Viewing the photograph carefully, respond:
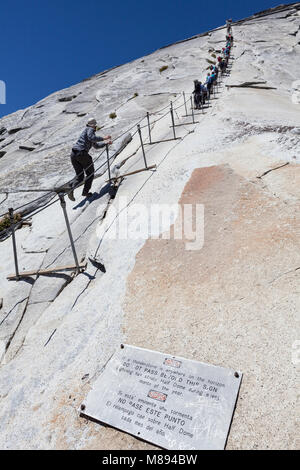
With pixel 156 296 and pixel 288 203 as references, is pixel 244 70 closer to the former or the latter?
pixel 288 203

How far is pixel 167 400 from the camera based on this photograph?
3535 millimetres

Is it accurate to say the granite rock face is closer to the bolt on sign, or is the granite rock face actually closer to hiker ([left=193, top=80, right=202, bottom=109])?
the bolt on sign

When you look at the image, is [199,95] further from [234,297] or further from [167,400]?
[167,400]

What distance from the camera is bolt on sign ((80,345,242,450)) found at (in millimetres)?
3234

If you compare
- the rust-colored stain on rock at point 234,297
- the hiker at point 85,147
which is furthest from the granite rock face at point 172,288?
the hiker at point 85,147

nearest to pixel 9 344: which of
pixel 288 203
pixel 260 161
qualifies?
pixel 288 203

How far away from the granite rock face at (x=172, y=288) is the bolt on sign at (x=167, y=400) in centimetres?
15

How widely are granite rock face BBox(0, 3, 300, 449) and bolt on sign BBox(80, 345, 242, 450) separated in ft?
0.48

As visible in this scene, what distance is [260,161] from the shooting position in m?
8.12

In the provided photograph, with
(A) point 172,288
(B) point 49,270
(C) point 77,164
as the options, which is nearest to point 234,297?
(A) point 172,288

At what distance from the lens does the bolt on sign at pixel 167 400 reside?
3.23 m

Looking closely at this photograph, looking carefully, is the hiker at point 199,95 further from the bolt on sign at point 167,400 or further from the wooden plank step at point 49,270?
the bolt on sign at point 167,400
